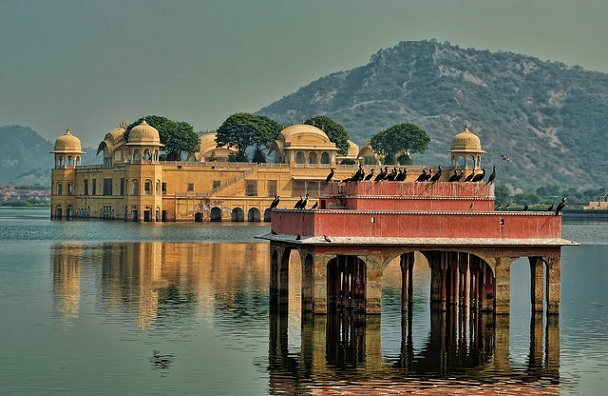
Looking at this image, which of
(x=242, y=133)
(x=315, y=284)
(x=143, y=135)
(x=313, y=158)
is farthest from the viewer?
(x=242, y=133)

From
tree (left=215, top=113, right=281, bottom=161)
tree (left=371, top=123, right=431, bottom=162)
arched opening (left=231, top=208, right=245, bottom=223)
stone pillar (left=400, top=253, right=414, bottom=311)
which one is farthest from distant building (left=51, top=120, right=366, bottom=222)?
stone pillar (left=400, top=253, right=414, bottom=311)

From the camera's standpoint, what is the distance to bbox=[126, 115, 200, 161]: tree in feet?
499

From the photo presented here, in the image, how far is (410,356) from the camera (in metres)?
35.9

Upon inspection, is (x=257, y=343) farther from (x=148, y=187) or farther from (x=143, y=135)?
(x=143, y=135)

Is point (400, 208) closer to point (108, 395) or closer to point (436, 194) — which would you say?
point (436, 194)

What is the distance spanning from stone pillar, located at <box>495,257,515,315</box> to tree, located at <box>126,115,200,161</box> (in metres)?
113

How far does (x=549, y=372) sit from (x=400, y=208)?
30.5 feet

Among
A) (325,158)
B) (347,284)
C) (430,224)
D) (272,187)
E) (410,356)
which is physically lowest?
(410,356)

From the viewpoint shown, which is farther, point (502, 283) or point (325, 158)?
point (325, 158)

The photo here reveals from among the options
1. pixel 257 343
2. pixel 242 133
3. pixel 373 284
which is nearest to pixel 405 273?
pixel 373 284

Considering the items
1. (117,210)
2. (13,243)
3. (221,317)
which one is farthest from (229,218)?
(221,317)

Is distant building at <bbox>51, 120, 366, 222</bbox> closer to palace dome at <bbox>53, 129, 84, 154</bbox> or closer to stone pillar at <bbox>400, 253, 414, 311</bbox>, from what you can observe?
palace dome at <bbox>53, 129, 84, 154</bbox>

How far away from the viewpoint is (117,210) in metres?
141

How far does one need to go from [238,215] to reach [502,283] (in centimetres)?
10142
